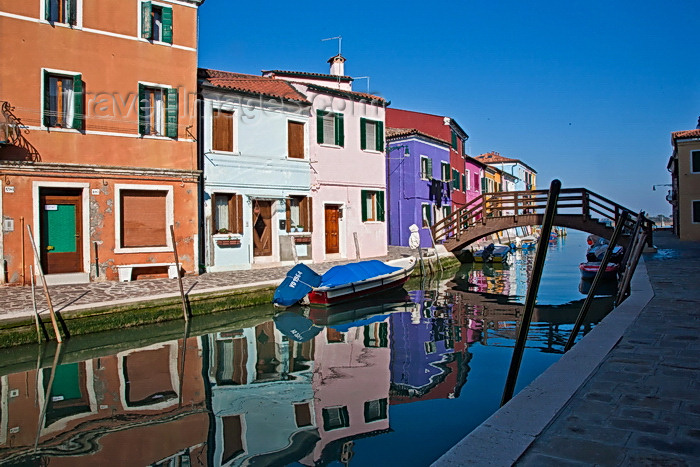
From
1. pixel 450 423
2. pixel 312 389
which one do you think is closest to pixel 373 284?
pixel 312 389

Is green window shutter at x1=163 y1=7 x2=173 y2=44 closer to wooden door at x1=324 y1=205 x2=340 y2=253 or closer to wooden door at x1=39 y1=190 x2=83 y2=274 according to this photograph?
wooden door at x1=39 y1=190 x2=83 y2=274

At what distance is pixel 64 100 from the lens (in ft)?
43.0

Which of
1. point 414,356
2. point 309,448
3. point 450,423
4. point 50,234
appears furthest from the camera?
point 50,234

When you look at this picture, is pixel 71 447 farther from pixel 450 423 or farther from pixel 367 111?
pixel 367 111

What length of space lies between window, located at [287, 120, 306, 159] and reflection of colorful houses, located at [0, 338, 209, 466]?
10882 mm

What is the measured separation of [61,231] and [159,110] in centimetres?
418

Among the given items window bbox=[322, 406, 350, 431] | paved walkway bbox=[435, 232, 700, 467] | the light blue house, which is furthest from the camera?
the light blue house

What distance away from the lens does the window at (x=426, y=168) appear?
26.4m

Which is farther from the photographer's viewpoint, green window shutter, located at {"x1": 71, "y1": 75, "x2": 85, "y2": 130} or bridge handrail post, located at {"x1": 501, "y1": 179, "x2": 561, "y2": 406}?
green window shutter, located at {"x1": 71, "y1": 75, "x2": 85, "y2": 130}

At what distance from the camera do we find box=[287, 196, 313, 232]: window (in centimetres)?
1856

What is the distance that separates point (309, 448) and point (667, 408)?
3.09 metres

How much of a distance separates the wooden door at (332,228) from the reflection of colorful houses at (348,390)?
30.1 ft

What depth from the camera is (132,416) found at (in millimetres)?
5961

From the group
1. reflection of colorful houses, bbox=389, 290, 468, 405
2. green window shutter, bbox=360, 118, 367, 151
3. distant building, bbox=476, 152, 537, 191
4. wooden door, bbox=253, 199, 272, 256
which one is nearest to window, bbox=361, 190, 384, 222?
green window shutter, bbox=360, 118, 367, 151
